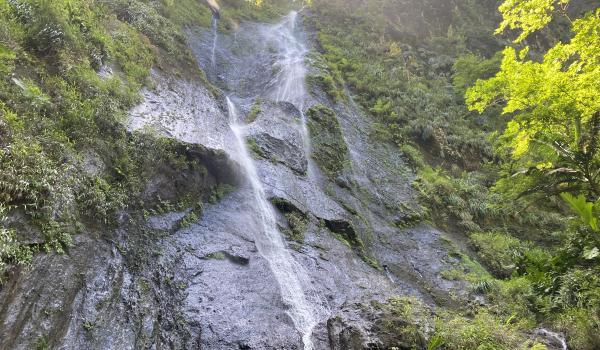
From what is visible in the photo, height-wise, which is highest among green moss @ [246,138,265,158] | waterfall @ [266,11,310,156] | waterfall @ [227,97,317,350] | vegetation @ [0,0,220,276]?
vegetation @ [0,0,220,276]

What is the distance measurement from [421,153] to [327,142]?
18.6ft

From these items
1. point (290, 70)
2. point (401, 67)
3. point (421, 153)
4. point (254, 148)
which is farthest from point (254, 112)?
point (401, 67)

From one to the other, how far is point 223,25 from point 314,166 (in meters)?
13.4

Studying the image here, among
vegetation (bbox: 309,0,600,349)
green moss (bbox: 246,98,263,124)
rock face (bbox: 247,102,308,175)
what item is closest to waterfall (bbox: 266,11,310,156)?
rock face (bbox: 247,102,308,175)

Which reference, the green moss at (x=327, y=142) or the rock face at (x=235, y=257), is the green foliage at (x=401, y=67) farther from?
the rock face at (x=235, y=257)

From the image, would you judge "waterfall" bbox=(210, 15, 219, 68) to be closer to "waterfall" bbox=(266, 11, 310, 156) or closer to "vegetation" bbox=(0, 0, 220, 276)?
"waterfall" bbox=(266, 11, 310, 156)

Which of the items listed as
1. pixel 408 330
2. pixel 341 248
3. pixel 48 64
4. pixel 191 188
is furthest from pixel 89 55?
pixel 408 330

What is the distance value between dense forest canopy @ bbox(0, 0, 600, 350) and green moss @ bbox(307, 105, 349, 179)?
0.47m

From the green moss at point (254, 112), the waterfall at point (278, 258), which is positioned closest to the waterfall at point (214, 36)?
the green moss at point (254, 112)

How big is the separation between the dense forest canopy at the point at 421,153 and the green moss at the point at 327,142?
469 millimetres

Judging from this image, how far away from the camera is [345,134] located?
16578mm

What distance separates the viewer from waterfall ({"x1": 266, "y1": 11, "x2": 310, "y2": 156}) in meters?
16.7

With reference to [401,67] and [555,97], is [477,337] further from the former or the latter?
[401,67]

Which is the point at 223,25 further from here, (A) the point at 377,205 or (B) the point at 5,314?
(B) the point at 5,314
